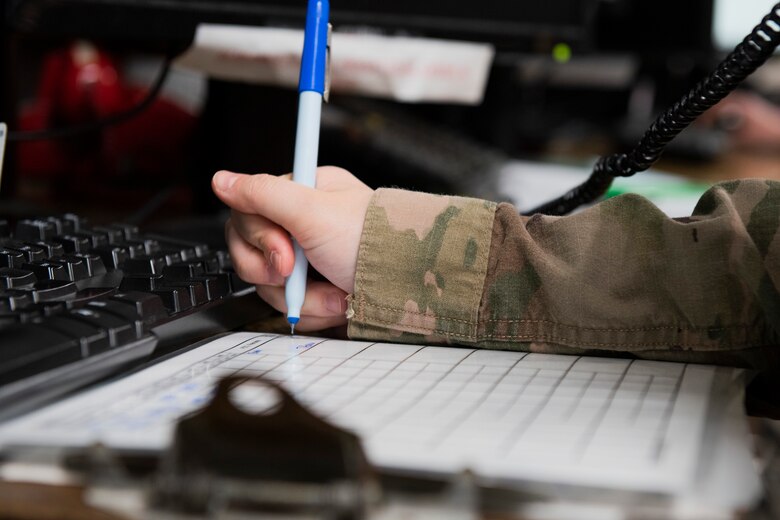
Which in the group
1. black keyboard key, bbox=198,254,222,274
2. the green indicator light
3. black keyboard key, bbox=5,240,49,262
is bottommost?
black keyboard key, bbox=198,254,222,274

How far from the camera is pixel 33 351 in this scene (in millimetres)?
334

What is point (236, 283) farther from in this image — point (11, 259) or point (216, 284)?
point (11, 259)

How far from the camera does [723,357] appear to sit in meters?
0.43

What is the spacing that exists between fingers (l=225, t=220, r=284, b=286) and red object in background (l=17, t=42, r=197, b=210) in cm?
51

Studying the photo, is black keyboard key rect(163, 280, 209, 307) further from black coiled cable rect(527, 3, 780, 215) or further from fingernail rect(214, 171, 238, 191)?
black coiled cable rect(527, 3, 780, 215)

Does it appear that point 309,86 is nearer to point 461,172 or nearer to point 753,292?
point 753,292

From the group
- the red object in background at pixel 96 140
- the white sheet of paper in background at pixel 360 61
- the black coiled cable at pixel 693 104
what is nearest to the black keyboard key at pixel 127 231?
the white sheet of paper in background at pixel 360 61

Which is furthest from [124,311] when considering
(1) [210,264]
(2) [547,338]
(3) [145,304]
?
(2) [547,338]

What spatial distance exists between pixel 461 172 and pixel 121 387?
641 millimetres

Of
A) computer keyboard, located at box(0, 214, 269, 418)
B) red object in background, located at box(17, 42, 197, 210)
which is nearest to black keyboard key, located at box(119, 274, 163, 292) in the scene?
computer keyboard, located at box(0, 214, 269, 418)

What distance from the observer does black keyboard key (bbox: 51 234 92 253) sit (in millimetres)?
486

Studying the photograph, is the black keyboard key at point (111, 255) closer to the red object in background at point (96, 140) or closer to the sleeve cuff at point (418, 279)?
the sleeve cuff at point (418, 279)

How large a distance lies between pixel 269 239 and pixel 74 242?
0.39 ft

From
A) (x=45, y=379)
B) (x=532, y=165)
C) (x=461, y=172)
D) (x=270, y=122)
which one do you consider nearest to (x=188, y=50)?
(x=270, y=122)
